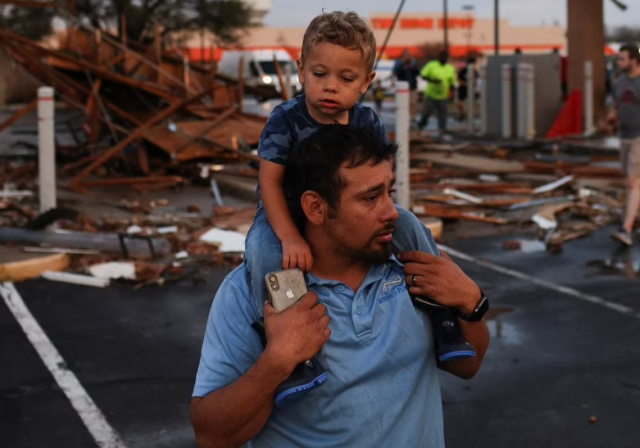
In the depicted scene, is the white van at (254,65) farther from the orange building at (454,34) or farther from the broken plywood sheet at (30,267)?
the orange building at (454,34)

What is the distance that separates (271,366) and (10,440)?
12.1 ft

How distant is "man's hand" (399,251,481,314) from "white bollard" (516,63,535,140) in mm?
22251

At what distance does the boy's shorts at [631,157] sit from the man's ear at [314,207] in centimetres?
923

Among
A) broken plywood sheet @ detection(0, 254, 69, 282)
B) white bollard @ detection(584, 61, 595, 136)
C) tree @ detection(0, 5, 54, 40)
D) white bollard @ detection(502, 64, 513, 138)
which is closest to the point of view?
broken plywood sheet @ detection(0, 254, 69, 282)

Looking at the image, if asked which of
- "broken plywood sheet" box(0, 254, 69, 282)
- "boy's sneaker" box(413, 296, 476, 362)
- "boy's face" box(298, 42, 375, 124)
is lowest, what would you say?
"broken plywood sheet" box(0, 254, 69, 282)

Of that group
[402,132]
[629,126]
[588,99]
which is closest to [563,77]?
[588,99]

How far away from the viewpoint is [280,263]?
116 inches

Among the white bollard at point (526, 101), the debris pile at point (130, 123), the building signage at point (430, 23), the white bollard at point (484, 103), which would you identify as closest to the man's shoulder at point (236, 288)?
the debris pile at point (130, 123)

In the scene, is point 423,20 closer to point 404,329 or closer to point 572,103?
point 572,103

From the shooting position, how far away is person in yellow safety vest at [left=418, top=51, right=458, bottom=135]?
85.0 ft

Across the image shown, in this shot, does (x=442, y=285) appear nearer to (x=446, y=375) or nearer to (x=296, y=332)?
(x=296, y=332)

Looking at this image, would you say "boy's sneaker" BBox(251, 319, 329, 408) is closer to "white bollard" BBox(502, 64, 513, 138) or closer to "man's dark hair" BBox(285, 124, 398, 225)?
"man's dark hair" BBox(285, 124, 398, 225)

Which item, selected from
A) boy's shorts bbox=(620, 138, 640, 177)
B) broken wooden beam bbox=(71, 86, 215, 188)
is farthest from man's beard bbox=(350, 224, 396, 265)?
broken wooden beam bbox=(71, 86, 215, 188)

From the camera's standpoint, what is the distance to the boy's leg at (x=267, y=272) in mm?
2506
